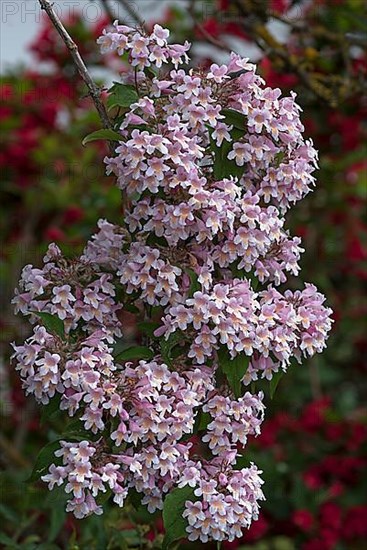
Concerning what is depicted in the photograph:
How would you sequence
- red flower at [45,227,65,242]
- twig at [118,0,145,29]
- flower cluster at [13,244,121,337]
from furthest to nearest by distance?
red flower at [45,227,65,242] → twig at [118,0,145,29] → flower cluster at [13,244,121,337]

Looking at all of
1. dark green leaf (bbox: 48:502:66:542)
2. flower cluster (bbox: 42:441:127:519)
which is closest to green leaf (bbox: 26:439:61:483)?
flower cluster (bbox: 42:441:127:519)

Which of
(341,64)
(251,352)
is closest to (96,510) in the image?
(251,352)

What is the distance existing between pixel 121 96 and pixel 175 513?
0.50 m

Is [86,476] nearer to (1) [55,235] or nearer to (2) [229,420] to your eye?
(2) [229,420]

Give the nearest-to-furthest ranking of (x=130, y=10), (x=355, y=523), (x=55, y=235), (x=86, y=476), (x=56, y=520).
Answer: (x=86, y=476) → (x=56, y=520) → (x=130, y=10) → (x=355, y=523) → (x=55, y=235)

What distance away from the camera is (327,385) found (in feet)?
11.7

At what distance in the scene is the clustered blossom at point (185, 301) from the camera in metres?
1.17

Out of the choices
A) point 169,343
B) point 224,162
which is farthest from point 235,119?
point 169,343

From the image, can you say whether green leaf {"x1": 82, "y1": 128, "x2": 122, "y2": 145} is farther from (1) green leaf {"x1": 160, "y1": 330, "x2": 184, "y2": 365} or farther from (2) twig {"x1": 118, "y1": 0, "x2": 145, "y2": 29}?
(2) twig {"x1": 118, "y1": 0, "x2": 145, "y2": 29}

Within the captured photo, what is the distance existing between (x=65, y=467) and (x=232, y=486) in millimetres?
197

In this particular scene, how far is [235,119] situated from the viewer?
4.01ft

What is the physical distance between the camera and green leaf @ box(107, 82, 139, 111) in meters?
1.22

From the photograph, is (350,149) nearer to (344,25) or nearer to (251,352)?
(344,25)

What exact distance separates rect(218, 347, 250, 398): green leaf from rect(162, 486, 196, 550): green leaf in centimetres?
13
